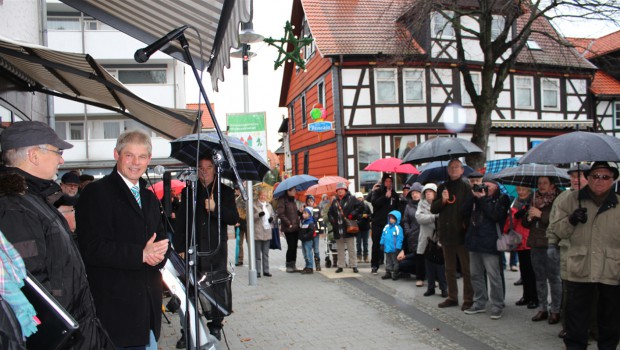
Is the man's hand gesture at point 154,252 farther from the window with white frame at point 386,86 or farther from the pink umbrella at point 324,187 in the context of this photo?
the window with white frame at point 386,86

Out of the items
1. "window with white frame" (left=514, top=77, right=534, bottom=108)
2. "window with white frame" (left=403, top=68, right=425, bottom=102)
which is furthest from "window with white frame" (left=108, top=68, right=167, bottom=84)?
"window with white frame" (left=514, top=77, right=534, bottom=108)

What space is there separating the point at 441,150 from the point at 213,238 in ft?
13.7

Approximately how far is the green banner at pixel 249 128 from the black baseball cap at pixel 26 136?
306 inches

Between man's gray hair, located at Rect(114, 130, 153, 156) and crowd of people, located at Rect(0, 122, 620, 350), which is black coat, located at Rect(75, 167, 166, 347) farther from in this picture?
man's gray hair, located at Rect(114, 130, 153, 156)

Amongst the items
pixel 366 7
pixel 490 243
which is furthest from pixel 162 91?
pixel 490 243

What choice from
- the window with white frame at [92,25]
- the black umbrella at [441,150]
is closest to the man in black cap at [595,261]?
the black umbrella at [441,150]

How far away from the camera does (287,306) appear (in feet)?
26.8

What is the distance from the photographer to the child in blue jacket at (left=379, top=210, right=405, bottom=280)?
10.1 meters

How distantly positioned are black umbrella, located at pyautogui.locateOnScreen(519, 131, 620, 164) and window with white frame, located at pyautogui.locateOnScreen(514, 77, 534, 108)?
64.1 ft

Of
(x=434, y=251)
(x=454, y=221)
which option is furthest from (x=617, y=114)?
(x=454, y=221)

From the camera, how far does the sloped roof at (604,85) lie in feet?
86.6

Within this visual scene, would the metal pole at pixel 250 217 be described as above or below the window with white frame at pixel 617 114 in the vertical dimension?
below

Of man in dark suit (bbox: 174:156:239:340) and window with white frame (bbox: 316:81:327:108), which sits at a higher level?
window with white frame (bbox: 316:81:327:108)

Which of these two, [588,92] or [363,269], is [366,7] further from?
[363,269]
